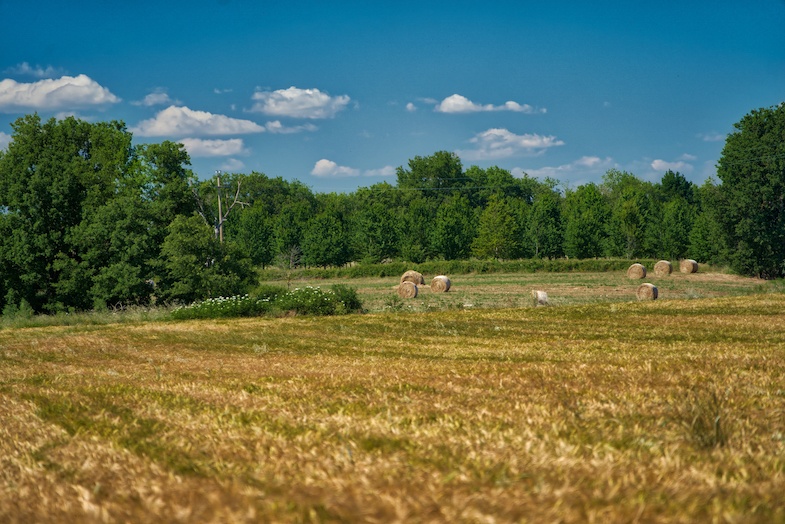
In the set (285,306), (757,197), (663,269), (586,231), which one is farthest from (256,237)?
(285,306)

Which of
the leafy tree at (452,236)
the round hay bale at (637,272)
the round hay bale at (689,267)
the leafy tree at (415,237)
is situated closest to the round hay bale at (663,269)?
the round hay bale at (689,267)

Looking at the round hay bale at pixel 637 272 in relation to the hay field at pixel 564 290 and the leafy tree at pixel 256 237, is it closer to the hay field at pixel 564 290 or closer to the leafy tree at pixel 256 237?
the hay field at pixel 564 290

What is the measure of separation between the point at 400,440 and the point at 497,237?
90.1m

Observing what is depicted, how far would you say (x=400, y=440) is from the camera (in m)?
6.20

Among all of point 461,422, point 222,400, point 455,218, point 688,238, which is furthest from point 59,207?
point 688,238

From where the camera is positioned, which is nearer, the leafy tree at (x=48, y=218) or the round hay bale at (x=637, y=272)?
the leafy tree at (x=48, y=218)

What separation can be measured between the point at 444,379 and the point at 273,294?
29.8 m

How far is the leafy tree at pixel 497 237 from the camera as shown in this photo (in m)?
95.3

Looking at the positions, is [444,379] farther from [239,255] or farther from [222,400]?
[239,255]

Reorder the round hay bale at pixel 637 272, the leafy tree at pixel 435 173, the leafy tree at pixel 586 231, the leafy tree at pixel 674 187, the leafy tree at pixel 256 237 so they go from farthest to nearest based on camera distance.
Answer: the leafy tree at pixel 435 173, the leafy tree at pixel 674 187, the leafy tree at pixel 256 237, the leafy tree at pixel 586 231, the round hay bale at pixel 637 272

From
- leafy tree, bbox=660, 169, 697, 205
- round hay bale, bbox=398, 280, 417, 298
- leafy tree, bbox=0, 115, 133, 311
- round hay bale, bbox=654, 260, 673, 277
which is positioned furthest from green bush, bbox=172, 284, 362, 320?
leafy tree, bbox=660, 169, 697, 205

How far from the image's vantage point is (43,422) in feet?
26.7

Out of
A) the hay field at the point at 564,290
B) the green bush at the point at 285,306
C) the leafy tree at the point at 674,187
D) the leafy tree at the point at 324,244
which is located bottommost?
the hay field at the point at 564,290

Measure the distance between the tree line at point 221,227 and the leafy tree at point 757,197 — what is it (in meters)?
0.13
